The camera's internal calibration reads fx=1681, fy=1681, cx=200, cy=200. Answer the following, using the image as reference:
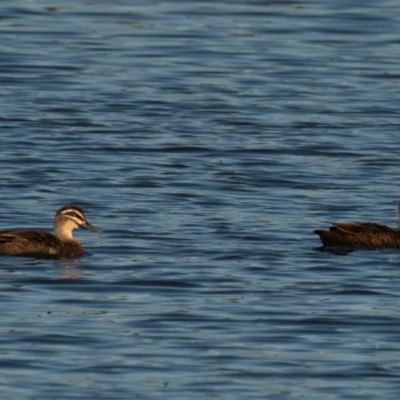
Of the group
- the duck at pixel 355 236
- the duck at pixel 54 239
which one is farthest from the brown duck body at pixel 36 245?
the duck at pixel 355 236

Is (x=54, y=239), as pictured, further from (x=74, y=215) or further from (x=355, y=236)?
(x=355, y=236)

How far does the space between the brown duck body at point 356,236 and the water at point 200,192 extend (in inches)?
6.9

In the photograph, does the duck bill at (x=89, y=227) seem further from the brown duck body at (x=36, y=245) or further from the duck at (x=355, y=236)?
the duck at (x=355, y=236)

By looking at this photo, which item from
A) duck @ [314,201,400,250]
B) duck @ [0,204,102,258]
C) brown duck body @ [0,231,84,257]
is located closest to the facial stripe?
duck @ [0,204,102,258]

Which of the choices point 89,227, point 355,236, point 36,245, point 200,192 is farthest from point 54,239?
point 200,192

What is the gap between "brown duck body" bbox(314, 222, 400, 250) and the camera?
716 inches

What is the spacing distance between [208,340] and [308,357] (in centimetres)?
93

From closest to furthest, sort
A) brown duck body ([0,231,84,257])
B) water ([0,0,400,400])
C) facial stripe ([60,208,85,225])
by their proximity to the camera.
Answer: water ([0,0,400,400]), brown duck body ([0,231,84,257]), facial stripe ([60,208,85,225])

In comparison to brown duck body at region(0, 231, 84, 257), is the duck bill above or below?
above

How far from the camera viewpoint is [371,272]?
17219 millimetres

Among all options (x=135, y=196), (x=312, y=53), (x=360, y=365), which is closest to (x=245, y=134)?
(x=135, y=196)

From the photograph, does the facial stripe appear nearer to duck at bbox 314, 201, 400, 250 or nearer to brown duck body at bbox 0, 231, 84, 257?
brown duck body at bbox 0, 231, 84, 257

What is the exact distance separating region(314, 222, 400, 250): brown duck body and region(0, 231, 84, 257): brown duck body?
2.67 meters

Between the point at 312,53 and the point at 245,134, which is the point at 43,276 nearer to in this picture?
the point at 245,134
